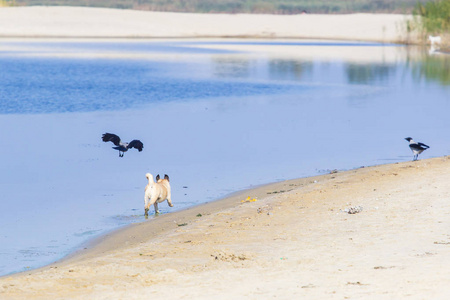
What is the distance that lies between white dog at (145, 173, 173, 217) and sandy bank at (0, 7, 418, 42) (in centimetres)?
7324

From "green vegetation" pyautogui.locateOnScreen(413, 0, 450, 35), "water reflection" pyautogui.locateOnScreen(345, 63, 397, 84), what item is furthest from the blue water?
"green vegetation" pyautogui.locateOnScreen(413, 0, 450, 35)

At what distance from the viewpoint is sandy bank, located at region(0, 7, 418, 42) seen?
3642 inches

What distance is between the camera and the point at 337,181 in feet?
41.0

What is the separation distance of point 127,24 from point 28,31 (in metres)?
12.9

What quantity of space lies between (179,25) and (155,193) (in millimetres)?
91774

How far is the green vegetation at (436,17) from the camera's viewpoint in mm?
62781

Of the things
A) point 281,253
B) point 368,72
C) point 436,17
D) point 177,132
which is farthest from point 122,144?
point 436,17

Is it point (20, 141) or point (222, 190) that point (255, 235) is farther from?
point (20, 141)

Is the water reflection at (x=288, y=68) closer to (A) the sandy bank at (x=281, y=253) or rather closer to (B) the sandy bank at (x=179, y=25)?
(A) the sandy bank at (x=281, y=253)

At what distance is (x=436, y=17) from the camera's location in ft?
211

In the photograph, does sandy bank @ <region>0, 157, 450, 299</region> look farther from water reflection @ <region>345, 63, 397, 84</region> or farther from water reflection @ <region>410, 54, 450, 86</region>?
water reflection @ <region>345, 63, 397, 84</region>

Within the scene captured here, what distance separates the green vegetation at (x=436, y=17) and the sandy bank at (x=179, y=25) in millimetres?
13669

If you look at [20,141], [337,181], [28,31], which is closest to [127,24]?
[28,31]

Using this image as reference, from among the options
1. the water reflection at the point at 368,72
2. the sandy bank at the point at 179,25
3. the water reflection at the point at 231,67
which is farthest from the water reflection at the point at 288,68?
the sandy bank at the point at 179,25
